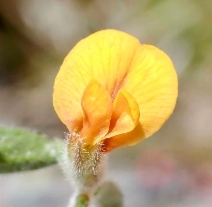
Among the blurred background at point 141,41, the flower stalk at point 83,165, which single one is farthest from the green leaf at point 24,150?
the blurred background at point 141,41

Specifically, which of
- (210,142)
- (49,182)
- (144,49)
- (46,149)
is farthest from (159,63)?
(210,142)

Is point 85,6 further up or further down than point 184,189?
further up

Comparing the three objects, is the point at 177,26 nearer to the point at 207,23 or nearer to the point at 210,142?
the point at 207,23

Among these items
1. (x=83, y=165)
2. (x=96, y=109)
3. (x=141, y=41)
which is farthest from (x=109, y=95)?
(x=141, y=41)

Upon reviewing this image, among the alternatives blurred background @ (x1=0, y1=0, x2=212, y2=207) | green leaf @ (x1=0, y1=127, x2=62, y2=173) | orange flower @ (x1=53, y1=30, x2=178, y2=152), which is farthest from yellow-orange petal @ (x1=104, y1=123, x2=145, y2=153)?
blurred background @ (x1=0, y1=0, x2=212, y2=207)

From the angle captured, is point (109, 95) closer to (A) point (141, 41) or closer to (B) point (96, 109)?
(B) point (96, 109)

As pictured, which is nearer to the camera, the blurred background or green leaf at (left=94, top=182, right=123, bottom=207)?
green leaf at (left=94, top=182, right=123, bottom=207)

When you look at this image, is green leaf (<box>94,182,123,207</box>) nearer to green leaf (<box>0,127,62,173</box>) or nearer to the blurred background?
green leaf (<box>0,127,62,173</box>)

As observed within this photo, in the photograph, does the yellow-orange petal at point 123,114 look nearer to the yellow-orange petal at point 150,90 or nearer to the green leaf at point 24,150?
the yellow-orange petal at point 150,90
